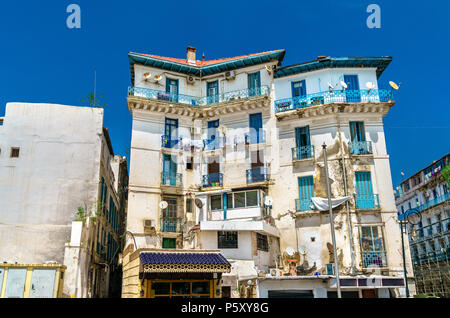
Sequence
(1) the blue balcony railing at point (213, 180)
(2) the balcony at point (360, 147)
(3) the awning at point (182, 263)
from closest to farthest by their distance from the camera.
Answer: (3) the awning at point (182, 263)
(2) the balcony at point (360, 147)
(1) the blue balcony railing at point (213, 180)

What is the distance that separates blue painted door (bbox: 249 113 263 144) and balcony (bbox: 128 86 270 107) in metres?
1.68

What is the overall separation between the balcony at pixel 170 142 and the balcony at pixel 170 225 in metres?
5.77

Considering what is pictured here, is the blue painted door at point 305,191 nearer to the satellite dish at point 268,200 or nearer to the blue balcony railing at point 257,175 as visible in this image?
the satellite dish at point 268,200

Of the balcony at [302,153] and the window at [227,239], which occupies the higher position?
the balcony at [302,153]

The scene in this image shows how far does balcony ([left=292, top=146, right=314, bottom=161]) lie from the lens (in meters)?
29.4

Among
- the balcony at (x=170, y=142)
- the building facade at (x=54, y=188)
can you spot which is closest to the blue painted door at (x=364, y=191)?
the balcony at (x=170, y=142)

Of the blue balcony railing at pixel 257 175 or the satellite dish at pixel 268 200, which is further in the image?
the blue balcony railing at pixel 257 175

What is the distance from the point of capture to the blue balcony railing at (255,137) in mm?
31125

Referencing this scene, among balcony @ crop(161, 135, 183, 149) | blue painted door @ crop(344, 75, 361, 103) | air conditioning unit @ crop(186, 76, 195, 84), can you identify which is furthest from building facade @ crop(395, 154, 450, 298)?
air conditioning unit @ crop(186, 76, 195, 84)

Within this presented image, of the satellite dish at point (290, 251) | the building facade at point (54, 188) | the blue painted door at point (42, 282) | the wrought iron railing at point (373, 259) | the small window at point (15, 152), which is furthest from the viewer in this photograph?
the satellite dish at point (290, 251)

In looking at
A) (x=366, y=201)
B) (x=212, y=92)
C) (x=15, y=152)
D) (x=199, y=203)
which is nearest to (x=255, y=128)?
(x=212, y=92)

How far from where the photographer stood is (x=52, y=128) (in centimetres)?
2466
